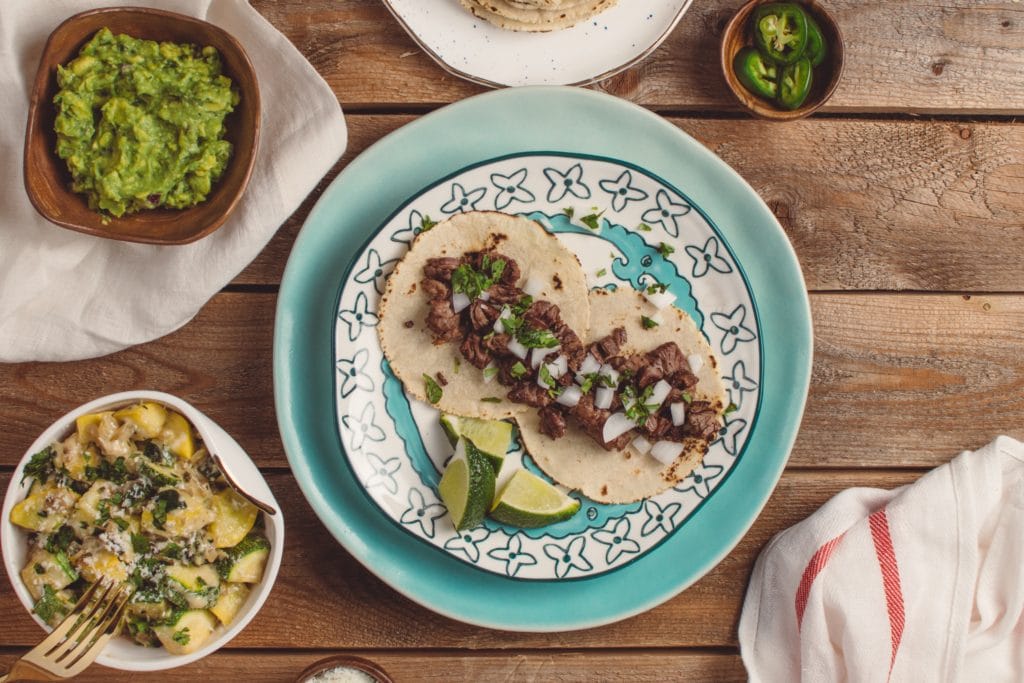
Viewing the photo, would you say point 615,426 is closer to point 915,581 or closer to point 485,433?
point 485,433

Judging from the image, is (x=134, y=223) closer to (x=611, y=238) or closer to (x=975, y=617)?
(x=611, y=238)

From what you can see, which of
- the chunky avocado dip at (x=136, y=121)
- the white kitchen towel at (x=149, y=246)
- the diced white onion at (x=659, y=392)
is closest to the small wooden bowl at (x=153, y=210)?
the chunky avocado dip at (x=136, y=121)

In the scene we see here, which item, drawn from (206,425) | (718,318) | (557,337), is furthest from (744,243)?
(206,425)

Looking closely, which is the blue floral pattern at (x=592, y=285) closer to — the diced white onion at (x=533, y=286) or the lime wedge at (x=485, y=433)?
the lime wedge at (x=485, y=433)

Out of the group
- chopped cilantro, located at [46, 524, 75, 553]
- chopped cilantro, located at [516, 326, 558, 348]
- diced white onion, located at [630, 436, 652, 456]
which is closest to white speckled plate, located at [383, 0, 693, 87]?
chopped cilantro, located at [516, 326, 558, 348]

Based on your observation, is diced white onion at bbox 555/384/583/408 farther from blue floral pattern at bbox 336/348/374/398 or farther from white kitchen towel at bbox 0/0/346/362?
white kitchen towel at bbox 0/0/346/362
